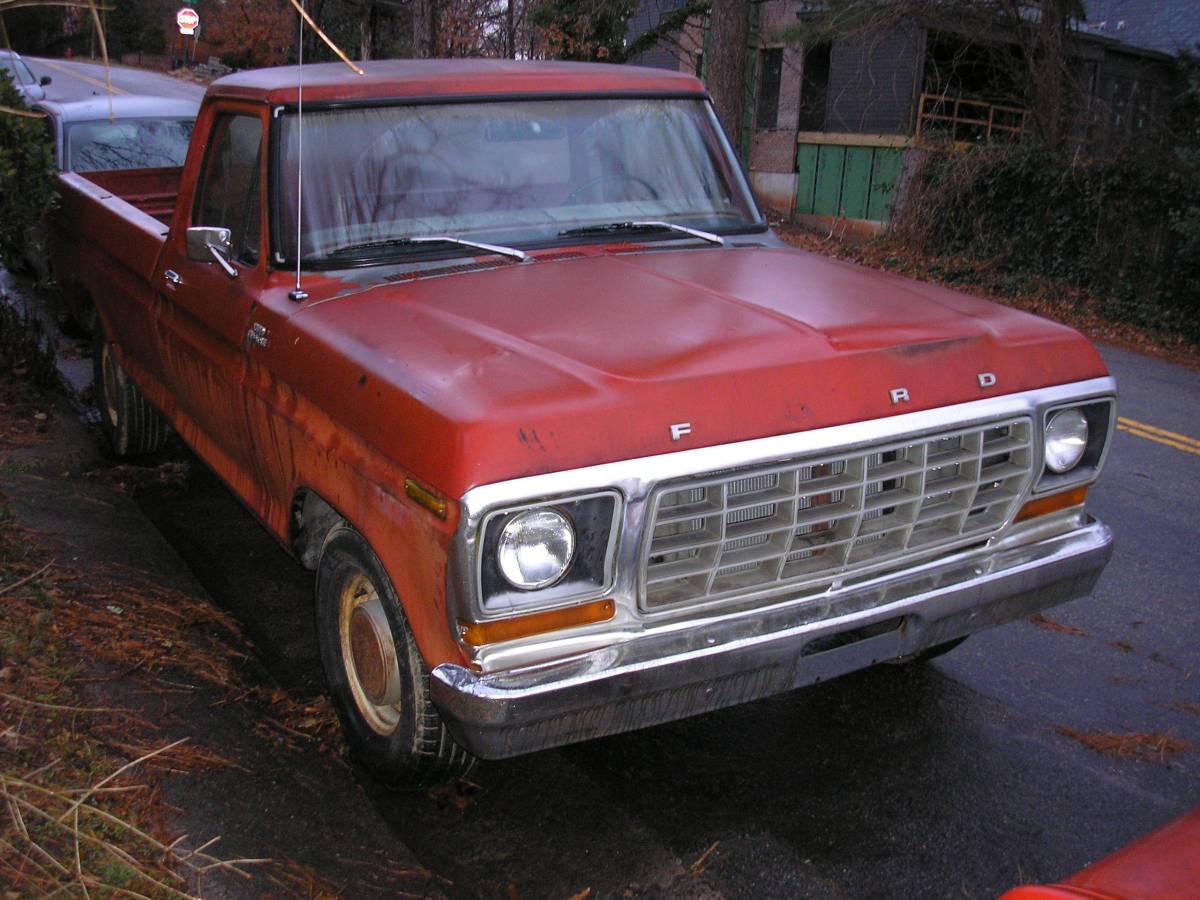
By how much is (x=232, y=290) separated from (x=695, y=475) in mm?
2088

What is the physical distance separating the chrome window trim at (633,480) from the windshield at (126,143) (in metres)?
7.79

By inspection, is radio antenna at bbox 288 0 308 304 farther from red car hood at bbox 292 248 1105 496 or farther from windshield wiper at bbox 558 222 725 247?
windshield wiper at bbox 558 222 725 247

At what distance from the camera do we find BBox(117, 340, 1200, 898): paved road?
316 centimetres

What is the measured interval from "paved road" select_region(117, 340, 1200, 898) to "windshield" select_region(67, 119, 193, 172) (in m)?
5.73

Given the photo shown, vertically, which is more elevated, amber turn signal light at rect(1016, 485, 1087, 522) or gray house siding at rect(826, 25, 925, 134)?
gray house siding at rect(826, 25, 925, 134)

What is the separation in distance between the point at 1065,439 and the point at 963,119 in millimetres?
17199

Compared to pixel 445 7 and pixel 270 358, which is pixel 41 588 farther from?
pixel 445 7

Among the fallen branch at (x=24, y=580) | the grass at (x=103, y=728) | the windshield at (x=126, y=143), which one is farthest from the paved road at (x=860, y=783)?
the windshield at (x=126, y=143)

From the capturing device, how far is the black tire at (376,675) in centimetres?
313

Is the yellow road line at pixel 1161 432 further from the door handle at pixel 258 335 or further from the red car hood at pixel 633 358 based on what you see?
the door handle at pixel 258 335

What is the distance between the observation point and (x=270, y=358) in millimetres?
3707

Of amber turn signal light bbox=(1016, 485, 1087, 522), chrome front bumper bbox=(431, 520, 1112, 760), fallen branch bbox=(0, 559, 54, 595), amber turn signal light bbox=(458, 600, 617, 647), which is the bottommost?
fallen branch bbox=(0, 559, 54, 595)

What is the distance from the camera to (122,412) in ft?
20.0

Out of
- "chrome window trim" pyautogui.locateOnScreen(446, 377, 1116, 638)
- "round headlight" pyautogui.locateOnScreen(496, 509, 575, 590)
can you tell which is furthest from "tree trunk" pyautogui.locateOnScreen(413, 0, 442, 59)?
"round headlight" pyautogui.locateOnScreen(496, 509, 575, 590)
